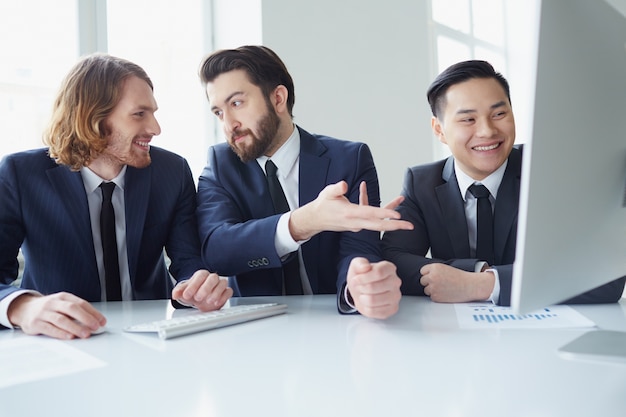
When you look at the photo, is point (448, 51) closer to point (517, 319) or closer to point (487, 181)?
point (487, 181)

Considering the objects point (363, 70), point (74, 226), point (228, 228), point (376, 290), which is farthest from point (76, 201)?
point (363, 70)

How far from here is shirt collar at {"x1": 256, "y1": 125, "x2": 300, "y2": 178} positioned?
2.33m

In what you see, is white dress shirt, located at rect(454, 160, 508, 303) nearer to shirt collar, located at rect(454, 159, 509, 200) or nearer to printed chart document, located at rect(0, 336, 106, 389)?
shirt collar, located at rect(454, 159, 509, 200)

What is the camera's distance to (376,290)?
4.61 feet

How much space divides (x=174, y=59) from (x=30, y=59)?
4.13 ft

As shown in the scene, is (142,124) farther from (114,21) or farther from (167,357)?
(114,21)

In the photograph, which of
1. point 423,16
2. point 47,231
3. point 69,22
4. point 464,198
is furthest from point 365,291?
point 423,16

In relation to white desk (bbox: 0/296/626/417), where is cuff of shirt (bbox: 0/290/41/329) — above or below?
below

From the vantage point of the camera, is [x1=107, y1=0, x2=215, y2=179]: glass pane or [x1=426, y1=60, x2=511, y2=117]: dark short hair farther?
[x1=107, y1=0, x2=215, y2=179]: glass pane

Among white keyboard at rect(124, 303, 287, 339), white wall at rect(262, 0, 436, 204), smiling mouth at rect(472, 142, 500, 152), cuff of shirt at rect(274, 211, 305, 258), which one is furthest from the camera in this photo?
white wall at rect(262, 0, 436, 204)

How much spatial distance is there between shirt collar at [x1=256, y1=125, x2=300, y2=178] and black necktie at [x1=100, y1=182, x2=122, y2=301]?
0.61 m

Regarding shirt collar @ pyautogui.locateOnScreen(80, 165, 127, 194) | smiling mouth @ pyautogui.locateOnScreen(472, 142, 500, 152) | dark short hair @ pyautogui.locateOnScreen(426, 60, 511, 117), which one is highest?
dark short hair @ pyautogui.locateOnScreen(426, 60, 511, 117)

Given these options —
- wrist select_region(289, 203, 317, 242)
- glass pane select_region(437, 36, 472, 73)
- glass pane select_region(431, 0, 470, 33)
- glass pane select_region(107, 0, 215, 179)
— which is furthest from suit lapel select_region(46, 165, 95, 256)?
glass pane select_region(431, 0, 470, 33)

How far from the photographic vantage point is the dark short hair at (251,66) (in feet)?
7.88
